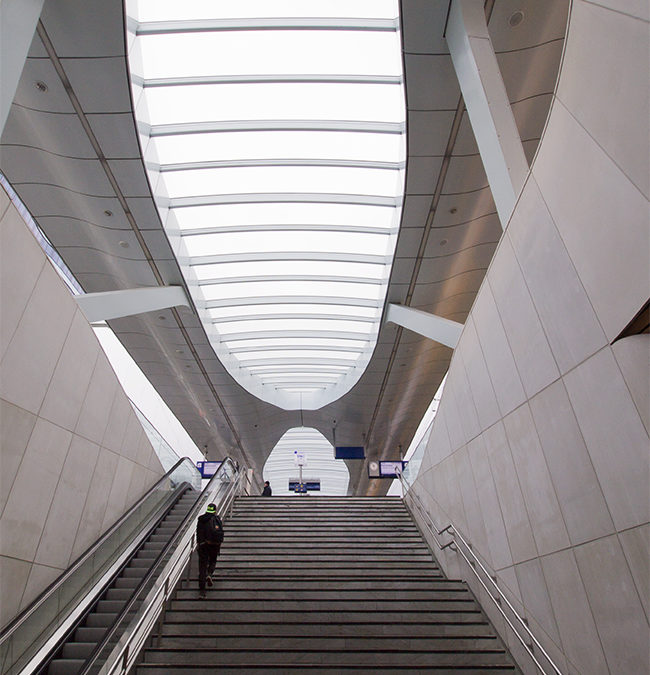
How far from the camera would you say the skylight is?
6641 millimetres

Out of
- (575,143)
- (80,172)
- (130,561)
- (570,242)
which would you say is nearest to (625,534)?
(570,242)

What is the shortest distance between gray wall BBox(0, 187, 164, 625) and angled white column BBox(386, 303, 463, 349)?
588cm

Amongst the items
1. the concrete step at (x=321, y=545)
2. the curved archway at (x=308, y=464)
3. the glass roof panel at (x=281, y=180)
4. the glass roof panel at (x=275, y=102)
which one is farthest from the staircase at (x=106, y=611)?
the curved archway at (x=308, y=464)

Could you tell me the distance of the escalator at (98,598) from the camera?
3.89 metres

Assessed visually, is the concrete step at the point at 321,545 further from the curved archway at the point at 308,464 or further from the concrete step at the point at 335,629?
the curved archway at the point at 308,464

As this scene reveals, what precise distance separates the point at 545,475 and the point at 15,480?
5204mm

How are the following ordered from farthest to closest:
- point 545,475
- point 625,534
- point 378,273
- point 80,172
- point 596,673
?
point 378,273 → point 80,172 → point 545,475 → point 596,673 → point 625,534

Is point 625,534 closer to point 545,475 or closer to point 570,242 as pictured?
point 545,475

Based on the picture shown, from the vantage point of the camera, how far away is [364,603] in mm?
5582

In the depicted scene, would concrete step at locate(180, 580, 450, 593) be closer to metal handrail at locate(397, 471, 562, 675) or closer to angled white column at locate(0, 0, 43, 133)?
metal handrail at locate(397, 471, 562, 675)

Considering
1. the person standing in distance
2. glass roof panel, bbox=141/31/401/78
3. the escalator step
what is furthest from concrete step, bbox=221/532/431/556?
glass roof panel, bbox=141/31/401/78

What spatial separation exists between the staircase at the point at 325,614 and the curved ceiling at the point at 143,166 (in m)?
6.27

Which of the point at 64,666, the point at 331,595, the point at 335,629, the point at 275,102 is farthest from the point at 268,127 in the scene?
the point at 64,666

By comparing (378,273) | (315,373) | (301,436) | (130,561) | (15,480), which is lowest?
(130,561)
